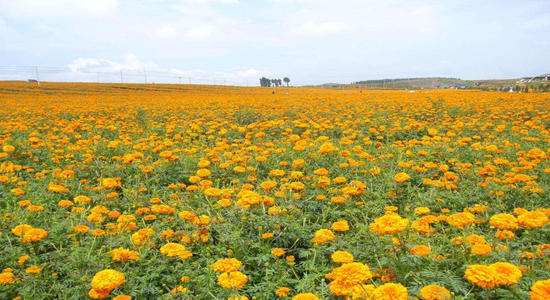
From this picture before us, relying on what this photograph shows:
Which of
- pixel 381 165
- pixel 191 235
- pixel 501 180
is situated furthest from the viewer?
pixel 381 165

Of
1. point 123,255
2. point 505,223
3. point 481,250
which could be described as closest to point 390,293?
point 481,250

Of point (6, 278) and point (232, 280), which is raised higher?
point (232, 280)

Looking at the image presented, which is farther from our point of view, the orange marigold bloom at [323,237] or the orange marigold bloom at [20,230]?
the orange marigold bloom at [20,230]

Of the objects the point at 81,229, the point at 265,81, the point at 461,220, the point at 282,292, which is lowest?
the point at 282,292

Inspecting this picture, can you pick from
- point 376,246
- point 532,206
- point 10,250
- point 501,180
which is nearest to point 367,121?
point 501,180

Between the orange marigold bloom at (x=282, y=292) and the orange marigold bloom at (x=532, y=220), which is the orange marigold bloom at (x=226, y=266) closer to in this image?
the orange marigold bloom at (x=282, y=292)

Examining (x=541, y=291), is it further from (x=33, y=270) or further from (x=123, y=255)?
(x=33, y=270)

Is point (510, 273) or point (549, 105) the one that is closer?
point (510, 273)

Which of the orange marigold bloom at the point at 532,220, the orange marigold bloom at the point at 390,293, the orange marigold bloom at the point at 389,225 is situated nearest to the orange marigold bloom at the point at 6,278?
the orange marigold bloom at the point at 390,293

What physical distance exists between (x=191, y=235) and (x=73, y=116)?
8.93m

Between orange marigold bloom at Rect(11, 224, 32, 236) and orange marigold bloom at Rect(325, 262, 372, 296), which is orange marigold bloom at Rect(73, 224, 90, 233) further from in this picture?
orange marigold bloom at Rect(325, 262, 372, 296)

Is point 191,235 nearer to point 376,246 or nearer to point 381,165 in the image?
point 376,246

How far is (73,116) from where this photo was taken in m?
9.56

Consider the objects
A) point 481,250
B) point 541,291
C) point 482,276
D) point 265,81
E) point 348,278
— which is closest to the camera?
point 541,291
